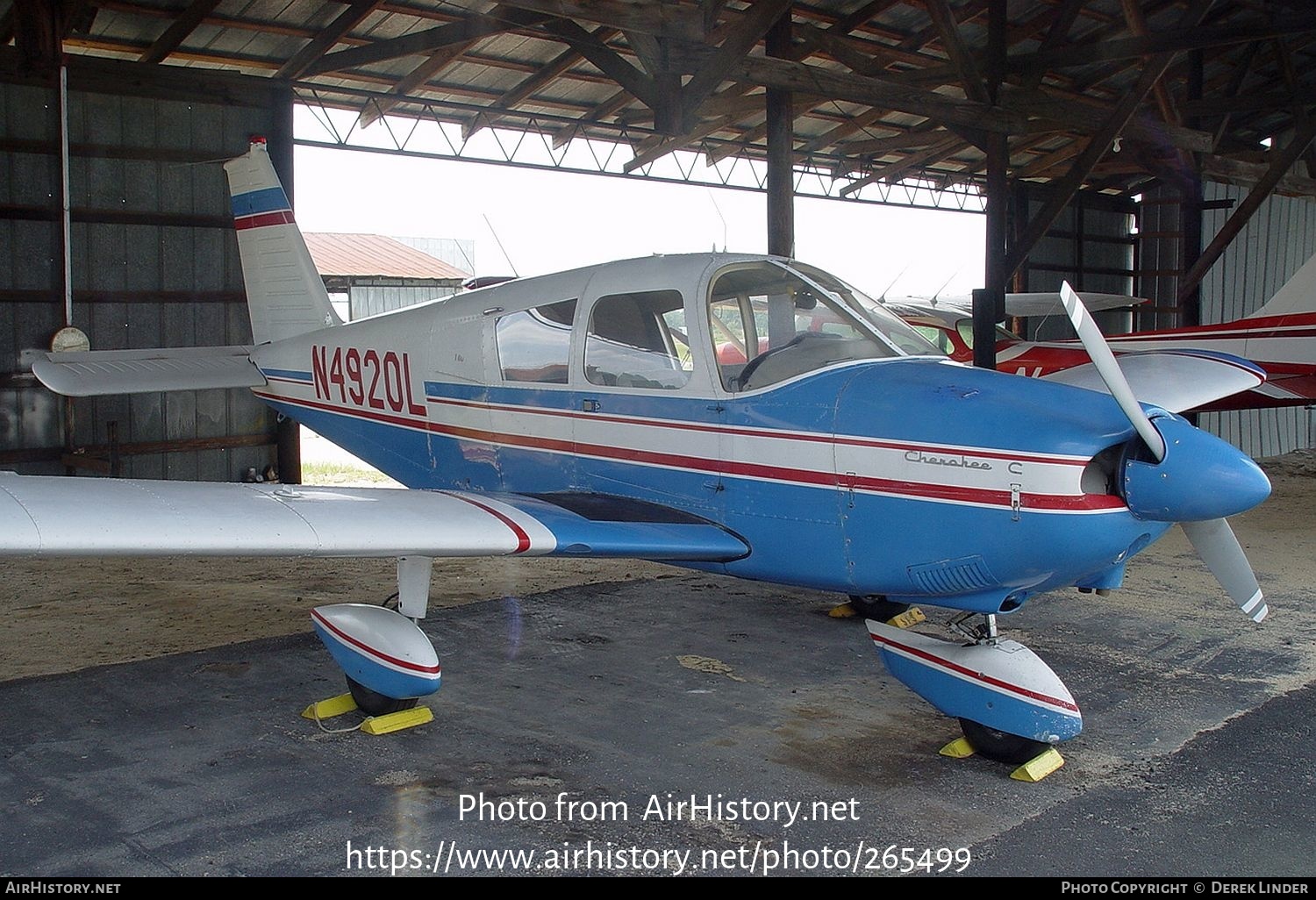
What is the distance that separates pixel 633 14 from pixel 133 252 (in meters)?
5.50

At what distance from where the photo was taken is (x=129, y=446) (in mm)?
10273

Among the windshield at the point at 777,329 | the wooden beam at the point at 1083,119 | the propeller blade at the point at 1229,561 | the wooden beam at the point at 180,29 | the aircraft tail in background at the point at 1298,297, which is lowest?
the propeller blade at the point at 1229,561

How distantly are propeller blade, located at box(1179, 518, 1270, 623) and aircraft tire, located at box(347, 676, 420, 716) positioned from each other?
11.1ft

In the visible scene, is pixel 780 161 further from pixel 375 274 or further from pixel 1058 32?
pixel 375 274

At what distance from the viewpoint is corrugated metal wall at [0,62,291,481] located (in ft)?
31.4

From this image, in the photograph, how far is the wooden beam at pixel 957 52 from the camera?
10492mm

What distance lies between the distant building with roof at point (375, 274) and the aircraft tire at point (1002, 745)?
71.5ft

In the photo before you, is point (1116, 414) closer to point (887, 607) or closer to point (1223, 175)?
point (887, 607)

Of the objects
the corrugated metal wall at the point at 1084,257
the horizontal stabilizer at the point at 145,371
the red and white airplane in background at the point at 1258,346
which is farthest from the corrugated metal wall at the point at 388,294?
the horizontal stabilizer at the point at 145,371

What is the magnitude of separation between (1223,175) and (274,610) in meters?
13.6

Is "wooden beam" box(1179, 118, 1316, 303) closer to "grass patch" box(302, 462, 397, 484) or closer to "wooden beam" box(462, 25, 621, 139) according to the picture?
"wooden beam" box(462, 25, 621, 139)

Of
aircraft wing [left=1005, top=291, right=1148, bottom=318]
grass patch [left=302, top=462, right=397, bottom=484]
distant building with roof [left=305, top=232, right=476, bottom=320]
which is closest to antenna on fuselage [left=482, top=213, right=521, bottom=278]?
grass patch [left=302, top=462, right=397, bottom=484]

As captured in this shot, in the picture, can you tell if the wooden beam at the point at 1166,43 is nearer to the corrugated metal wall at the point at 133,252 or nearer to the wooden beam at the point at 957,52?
the wooden beam at the point at 957,52

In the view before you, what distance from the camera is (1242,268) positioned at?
18422mm
